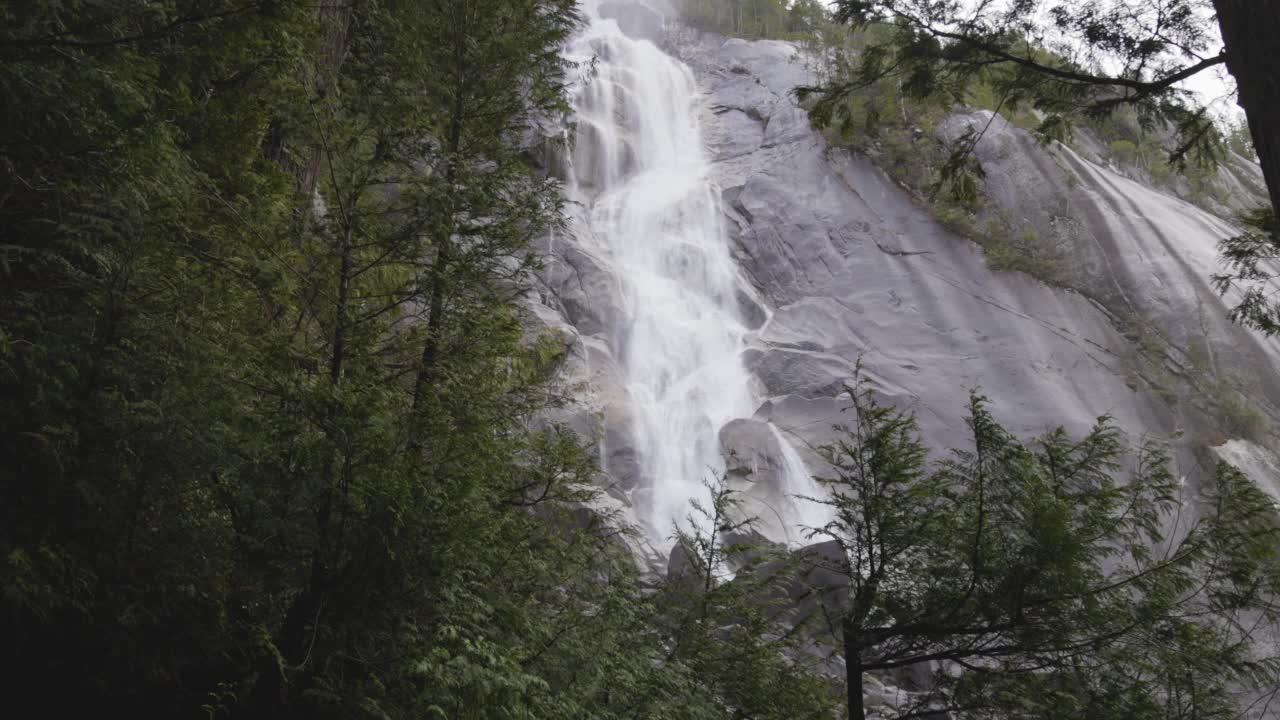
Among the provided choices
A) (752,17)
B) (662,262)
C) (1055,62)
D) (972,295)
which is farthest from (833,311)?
(752,17)

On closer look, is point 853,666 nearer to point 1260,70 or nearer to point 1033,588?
point 1033,588

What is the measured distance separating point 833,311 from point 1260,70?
17.1 metres

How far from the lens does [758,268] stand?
21.5 m

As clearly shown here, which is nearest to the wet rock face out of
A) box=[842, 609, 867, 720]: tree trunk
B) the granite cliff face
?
the granite cliff face

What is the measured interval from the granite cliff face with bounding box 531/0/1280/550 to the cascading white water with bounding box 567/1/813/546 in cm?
7

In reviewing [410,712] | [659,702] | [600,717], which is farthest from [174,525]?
[659,702]

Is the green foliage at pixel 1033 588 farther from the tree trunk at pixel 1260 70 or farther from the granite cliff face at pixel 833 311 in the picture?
the granite cliff face at pixel 833 311

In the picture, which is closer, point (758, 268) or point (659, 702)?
point (659, 702)

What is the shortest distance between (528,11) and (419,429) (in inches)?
175

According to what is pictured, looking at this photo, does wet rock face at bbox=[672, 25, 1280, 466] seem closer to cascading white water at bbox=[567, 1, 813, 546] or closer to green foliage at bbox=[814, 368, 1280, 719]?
cascading white water at bbox=[567, 1, 813, 546]

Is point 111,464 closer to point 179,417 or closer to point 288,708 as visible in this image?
point 179,417

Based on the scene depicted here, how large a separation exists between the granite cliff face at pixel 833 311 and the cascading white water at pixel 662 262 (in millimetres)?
69

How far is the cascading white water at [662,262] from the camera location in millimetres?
15992

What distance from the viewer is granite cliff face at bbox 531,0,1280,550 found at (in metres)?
16.4
